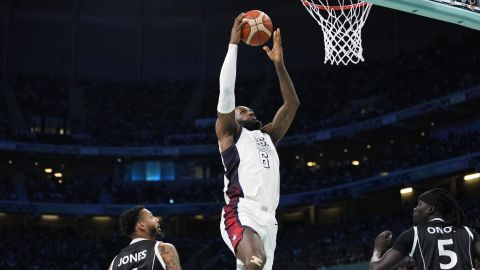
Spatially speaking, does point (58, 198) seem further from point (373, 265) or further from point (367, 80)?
point (373, 265)

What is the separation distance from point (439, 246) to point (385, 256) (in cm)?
37

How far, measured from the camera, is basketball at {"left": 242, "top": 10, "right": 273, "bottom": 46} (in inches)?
228

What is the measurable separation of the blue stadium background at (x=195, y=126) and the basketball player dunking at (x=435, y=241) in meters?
22.3

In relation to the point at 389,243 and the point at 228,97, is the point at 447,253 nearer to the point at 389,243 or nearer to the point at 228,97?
the point at 389,243

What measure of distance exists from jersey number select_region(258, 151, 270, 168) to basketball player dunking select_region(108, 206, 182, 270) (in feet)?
3.11

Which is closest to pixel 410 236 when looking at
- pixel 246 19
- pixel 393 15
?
pixel 246 19

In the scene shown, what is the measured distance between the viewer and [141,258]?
5664mm

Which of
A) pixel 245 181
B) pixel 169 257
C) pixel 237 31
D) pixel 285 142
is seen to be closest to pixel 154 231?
pixel 169 257

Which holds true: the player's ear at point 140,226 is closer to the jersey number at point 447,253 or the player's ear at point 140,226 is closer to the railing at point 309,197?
the jersey number at point 447,253

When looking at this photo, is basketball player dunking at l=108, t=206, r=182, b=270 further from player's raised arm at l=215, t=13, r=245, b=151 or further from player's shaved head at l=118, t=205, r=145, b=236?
player's raised arm at l=215, t=13, r=245, b=151

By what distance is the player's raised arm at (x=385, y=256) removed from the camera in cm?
500

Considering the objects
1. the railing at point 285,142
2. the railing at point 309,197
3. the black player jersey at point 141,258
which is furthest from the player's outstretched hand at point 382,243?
the railing at point 285,142

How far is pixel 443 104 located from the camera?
30.3m

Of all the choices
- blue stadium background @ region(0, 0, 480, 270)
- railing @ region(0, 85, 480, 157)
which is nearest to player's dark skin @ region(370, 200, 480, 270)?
blue stadium background @ region(0, 0, 480, 270)
